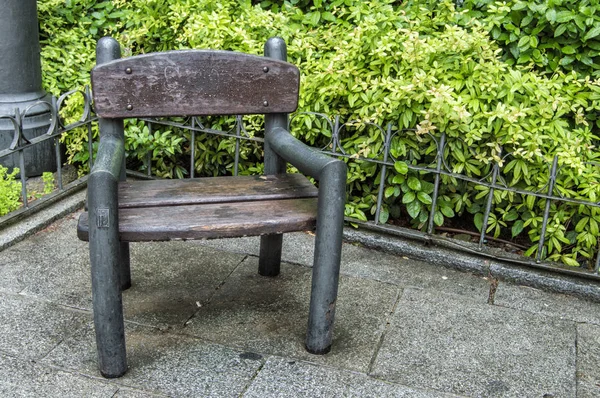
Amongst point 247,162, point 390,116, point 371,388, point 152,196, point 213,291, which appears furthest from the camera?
point 247,162

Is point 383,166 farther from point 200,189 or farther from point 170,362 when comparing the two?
point 170,362

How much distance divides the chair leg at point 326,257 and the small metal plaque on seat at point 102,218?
0.81m

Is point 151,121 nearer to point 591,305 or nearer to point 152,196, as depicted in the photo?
point 152,196

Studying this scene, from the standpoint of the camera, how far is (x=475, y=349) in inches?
128

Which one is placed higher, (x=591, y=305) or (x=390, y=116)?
(x=390, y=116)

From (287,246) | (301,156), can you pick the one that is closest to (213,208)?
(301,156)

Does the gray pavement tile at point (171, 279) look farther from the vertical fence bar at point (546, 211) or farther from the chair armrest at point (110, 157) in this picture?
the vertical fence bar at point (546, 211)

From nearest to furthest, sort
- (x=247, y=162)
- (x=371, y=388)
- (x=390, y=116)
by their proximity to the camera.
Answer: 1. (x=371, y=388)
2. (x=390, y=116)
3. (x=247, y=162)

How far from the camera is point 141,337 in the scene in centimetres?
319

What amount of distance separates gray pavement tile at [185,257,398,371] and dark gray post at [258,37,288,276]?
7cm

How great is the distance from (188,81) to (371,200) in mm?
1558

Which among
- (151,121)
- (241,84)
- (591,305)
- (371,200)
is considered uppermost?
(241,84)

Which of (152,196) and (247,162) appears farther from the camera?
(247,162)

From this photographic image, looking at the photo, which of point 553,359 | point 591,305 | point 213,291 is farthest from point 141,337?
point 591,305
